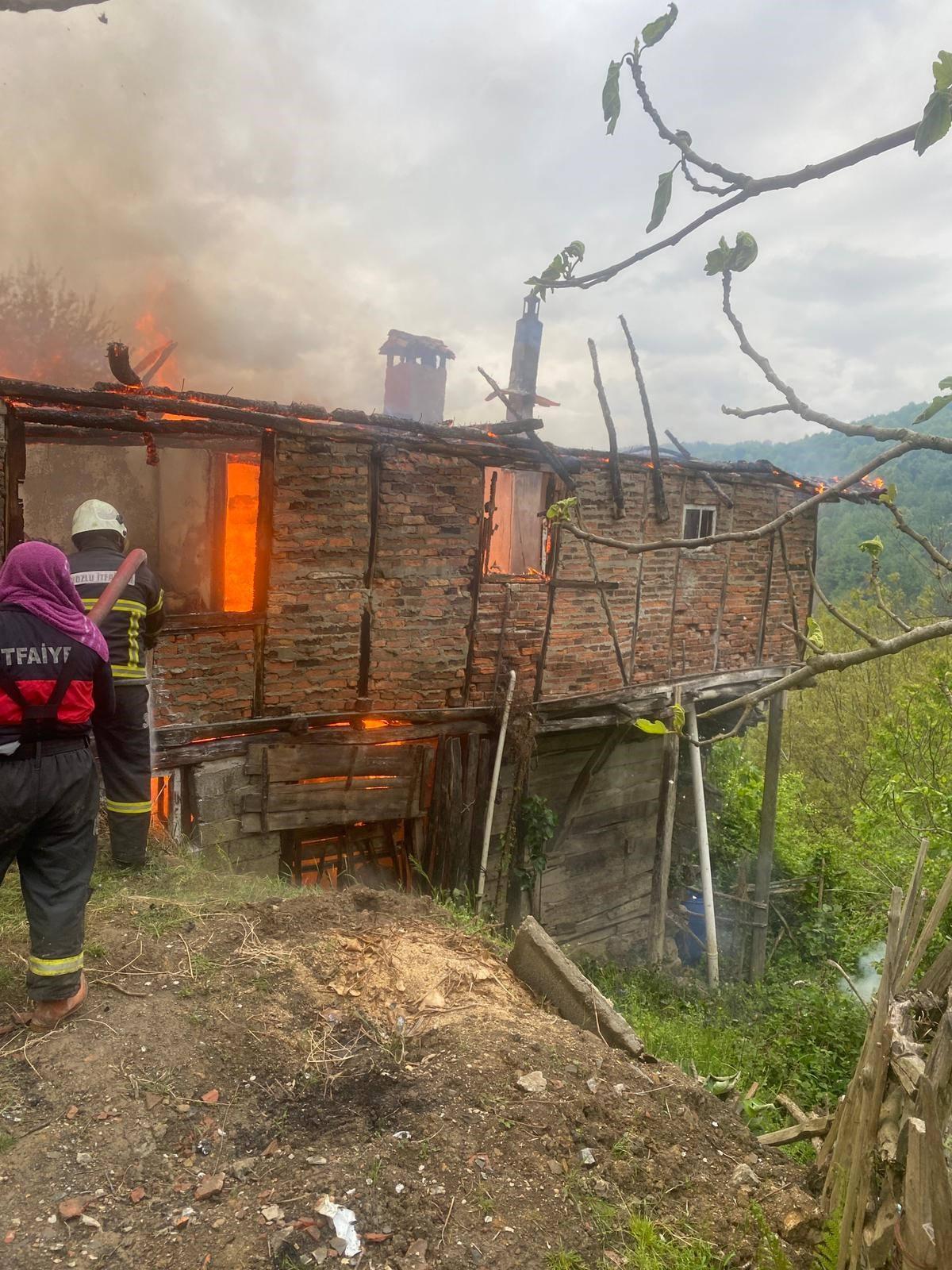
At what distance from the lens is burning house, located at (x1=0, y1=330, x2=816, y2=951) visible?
7090 mm

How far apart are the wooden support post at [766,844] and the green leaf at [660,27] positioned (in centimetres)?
1160

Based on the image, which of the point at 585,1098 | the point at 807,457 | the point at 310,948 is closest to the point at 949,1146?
the point at 585,1098

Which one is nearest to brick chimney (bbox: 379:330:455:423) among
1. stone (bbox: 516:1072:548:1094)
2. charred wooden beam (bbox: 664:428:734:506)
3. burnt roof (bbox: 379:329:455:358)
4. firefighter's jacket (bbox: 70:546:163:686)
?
burnt roof (bbox: 379:329:455:358)

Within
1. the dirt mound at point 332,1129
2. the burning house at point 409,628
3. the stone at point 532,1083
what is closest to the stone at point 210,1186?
the dirt mound at point 332,1129

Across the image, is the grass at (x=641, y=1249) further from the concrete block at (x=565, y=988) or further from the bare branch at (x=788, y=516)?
the bare branch at (x=788, y=516)

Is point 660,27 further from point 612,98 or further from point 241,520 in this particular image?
point 241,520

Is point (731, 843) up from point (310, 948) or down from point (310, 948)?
down

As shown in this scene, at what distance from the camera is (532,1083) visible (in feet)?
11.8

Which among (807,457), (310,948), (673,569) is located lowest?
(310,948)

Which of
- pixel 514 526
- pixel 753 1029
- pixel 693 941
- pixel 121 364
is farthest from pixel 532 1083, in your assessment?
pixel 514 526

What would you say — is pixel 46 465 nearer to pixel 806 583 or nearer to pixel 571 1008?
pixel 571 1008

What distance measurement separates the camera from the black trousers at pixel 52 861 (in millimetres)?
3455

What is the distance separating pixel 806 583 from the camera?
13023 millimetres

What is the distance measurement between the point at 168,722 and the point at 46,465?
517 centimetres
